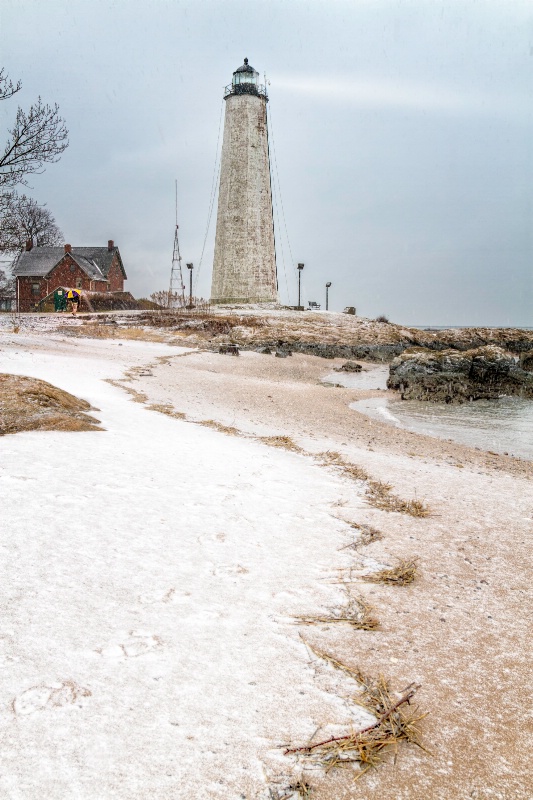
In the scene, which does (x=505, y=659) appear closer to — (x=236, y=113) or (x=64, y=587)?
(x=64, y=587)

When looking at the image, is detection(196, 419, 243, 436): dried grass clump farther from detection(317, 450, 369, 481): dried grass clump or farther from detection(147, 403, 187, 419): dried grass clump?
detection(317, 450, 369, 481): dried grass clump

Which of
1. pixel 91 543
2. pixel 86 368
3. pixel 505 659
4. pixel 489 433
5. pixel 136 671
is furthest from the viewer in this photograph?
pixel 86 368

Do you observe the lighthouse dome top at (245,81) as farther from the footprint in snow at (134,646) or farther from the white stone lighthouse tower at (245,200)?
the footprint in snow at (134,646)

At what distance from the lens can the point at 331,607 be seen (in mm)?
2967

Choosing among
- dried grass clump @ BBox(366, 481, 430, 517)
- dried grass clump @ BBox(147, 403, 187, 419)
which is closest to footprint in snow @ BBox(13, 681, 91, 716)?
dried grass clump @ BBox(366, 481, 430, 517)

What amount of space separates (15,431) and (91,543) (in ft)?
9.61

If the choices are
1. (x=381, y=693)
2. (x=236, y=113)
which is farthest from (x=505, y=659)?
(x=236, y=113)

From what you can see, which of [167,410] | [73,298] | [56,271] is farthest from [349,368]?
[56,271]

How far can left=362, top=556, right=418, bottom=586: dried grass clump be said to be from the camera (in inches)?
132

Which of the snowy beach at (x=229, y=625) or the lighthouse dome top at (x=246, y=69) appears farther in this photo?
the lighthouse dome top at (x=246, y=69)

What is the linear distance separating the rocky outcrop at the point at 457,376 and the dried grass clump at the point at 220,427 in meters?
10.4

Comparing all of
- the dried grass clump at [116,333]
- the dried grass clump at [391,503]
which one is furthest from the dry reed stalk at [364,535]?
the dried grass clump at [116,333]

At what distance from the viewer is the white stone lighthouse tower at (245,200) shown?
1700 inches

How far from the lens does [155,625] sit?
256 centimetres
